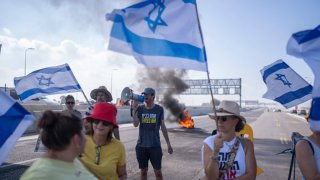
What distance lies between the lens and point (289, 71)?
23.0ft

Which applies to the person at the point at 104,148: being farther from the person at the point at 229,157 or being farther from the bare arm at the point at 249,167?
the bare arm at the point at 249,167

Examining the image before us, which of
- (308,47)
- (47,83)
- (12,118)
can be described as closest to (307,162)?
(308,47)

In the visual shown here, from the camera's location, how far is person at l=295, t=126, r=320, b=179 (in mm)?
3076

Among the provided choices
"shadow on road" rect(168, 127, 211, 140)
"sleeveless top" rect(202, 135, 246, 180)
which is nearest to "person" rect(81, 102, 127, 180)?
"sleeveless top" rect(202, 135, 246, 180)

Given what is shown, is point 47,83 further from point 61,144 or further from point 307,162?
point 307,162

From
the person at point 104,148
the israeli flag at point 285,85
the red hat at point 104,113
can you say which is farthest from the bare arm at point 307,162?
the israeli flag at point 285,85

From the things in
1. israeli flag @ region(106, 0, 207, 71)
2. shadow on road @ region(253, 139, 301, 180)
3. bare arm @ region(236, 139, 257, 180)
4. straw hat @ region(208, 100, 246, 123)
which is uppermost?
israeli flag @ region(106, 0, 207, 71)

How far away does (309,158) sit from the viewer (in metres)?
3.09

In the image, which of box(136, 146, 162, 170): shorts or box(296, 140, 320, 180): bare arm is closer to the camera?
box(296, 140, 320, 180): bare arm

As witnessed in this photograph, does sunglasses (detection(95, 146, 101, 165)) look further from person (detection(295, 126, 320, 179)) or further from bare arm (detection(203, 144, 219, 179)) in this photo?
person (detection(295, 126, 320, 179))

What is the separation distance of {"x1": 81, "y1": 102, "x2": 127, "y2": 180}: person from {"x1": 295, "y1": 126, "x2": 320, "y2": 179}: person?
158cm

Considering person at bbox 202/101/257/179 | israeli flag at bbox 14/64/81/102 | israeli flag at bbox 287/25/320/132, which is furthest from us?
israeli flag at bbox 14/64/81/102

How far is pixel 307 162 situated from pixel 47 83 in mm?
5941

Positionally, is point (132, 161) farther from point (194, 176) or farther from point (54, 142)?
point (54, 142)
